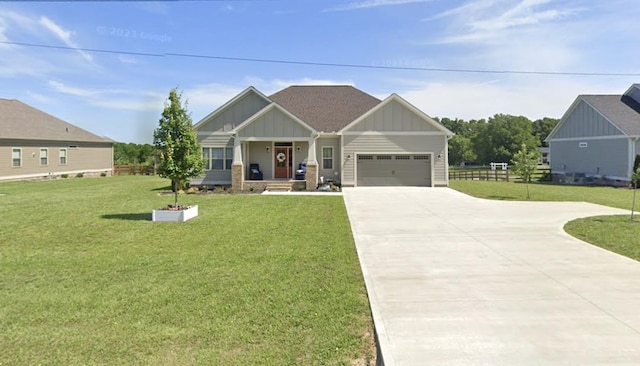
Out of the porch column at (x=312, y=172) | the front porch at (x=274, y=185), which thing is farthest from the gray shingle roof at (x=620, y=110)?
the front porch at (x=274, y=185)

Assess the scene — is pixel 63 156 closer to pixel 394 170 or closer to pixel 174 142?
pixel 174 142

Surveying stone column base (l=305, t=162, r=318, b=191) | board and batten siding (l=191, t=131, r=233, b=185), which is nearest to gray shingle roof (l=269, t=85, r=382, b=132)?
stone column base (l=305, t=162, r=318, b=191)

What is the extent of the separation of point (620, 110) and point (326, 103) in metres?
20.5

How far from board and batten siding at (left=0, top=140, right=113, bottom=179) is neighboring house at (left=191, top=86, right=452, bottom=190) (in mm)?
14959

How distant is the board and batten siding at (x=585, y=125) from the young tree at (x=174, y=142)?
26.5m

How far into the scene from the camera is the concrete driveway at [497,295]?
11.9 feet

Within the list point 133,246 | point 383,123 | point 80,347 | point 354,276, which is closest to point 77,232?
point 133,246

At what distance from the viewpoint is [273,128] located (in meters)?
20.5

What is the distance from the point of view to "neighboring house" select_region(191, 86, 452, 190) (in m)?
20.6

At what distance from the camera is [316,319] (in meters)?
4.31

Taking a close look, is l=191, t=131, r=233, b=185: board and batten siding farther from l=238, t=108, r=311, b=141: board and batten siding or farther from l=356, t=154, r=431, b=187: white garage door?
l=356, t=154, r=431, b=187: white garage door

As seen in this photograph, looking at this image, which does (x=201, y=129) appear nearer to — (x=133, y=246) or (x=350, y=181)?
(x=350, y=181)

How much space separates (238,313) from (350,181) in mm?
17542

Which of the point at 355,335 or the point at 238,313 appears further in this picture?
the point at 238,313
